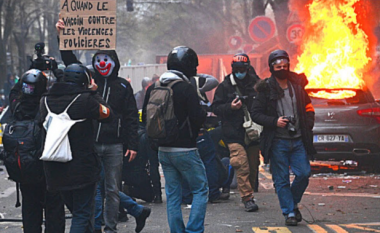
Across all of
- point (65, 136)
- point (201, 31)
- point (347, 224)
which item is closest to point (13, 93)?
point (65, 136)

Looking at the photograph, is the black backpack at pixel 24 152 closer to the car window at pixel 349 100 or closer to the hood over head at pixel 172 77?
the hood over head at pixel 172 77

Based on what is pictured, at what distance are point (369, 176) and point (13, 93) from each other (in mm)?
7190

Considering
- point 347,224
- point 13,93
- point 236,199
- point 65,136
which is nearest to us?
point 65,136

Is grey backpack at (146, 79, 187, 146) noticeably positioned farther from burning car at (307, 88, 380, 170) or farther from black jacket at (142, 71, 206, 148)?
burning car at (307, 88, 380, 170)

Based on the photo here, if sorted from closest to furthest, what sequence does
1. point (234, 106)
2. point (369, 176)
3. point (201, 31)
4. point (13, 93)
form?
1. point (13, 93)
2. point (234, 106)
3. point (369, 176)
4. point (201, 31)

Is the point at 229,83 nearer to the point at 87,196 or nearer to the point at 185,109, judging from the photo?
the point at 185,109

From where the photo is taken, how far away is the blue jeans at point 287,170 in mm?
7504

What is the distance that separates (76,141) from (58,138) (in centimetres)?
16

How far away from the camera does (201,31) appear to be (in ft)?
165

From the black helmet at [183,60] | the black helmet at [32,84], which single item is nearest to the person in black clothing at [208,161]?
the black helmet at [183,60]

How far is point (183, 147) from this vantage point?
20.0ft

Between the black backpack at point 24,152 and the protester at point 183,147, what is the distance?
958mm

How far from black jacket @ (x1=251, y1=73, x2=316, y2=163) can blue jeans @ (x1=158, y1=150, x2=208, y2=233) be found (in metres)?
1.62

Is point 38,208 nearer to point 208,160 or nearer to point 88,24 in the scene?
point 88,24
